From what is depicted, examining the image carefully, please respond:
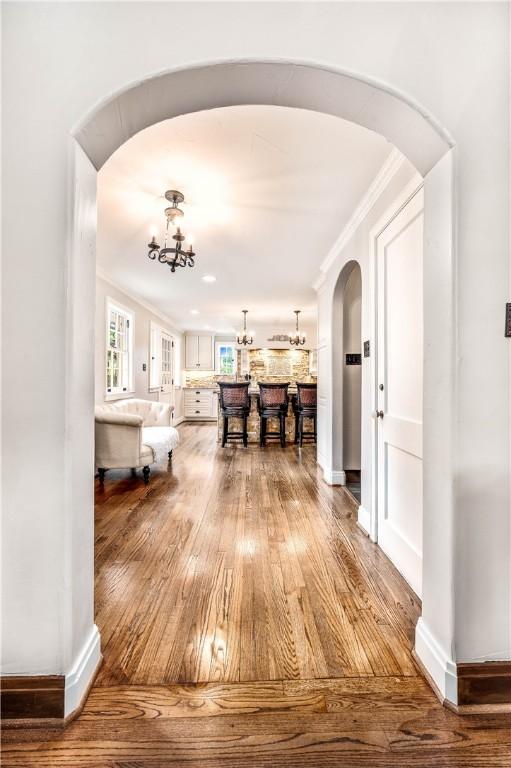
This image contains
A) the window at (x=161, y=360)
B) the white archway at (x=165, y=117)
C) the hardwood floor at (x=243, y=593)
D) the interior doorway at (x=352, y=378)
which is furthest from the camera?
the window at (x=161, y=360)

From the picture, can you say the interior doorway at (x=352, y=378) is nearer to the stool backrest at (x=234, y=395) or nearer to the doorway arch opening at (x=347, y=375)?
the doorway arch opening at (x=347, y=375)

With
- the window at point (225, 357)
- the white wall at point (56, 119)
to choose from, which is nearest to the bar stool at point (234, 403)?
the window at point (225, 357)

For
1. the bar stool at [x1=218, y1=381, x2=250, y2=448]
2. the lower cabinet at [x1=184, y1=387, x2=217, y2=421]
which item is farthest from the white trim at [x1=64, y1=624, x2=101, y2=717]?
the lower cabinet at [x1=184, y1=387, x2=217, y2=421]

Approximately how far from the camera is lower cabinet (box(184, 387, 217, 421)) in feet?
30.8

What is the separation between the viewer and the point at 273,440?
20.0 ft

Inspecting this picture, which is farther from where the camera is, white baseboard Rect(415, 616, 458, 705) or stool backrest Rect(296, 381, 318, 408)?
stool backrest Rect(296, 381, 318, 408)

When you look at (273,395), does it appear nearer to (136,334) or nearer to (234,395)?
(234,395)

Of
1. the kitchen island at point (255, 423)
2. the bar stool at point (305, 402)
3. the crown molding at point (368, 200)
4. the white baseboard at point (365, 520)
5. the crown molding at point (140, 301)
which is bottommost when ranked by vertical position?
the white baseboard at point (365, 520)

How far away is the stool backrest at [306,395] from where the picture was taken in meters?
5.46

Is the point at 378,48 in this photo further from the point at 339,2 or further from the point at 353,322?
the point at 353,322

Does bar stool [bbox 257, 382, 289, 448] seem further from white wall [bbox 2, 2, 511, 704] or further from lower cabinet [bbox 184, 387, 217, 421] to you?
white wall [bbox 2, 2, 511, 704]

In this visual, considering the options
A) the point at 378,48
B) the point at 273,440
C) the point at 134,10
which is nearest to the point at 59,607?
the point at 134,10

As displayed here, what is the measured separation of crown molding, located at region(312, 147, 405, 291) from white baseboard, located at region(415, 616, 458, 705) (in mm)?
2369

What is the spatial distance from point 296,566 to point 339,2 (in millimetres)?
2493
